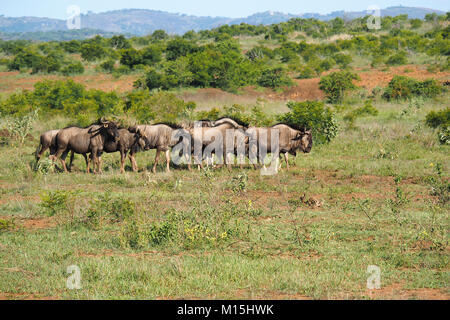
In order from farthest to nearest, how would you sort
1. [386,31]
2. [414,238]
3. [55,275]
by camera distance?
[386,31] → [414,238] → [55,275]

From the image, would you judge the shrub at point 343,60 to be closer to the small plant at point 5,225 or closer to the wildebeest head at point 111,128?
the wildebeest head at point 111,128

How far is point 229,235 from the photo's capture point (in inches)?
318

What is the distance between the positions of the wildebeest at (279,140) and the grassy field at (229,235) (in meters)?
A: 0.83

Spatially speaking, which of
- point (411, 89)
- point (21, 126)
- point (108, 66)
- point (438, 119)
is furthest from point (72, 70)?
point (438, 119)

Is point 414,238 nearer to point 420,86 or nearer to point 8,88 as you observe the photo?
point 420,86

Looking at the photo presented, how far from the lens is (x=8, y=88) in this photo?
34500mm

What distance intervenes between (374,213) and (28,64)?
126 feet

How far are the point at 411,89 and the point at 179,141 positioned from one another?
1582 centimetres

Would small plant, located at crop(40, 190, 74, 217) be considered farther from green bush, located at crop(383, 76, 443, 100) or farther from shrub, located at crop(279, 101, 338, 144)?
green bush, located at crop(383, 76, 443, 100)

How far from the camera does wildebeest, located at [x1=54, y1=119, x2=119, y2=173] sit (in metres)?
13.5

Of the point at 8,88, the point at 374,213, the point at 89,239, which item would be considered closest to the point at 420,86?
the point at 374,213

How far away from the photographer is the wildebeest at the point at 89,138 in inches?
532

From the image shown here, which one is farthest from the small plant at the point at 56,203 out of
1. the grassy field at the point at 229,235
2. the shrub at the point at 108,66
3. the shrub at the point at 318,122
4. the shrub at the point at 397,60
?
the shrub at the point at 397,60
